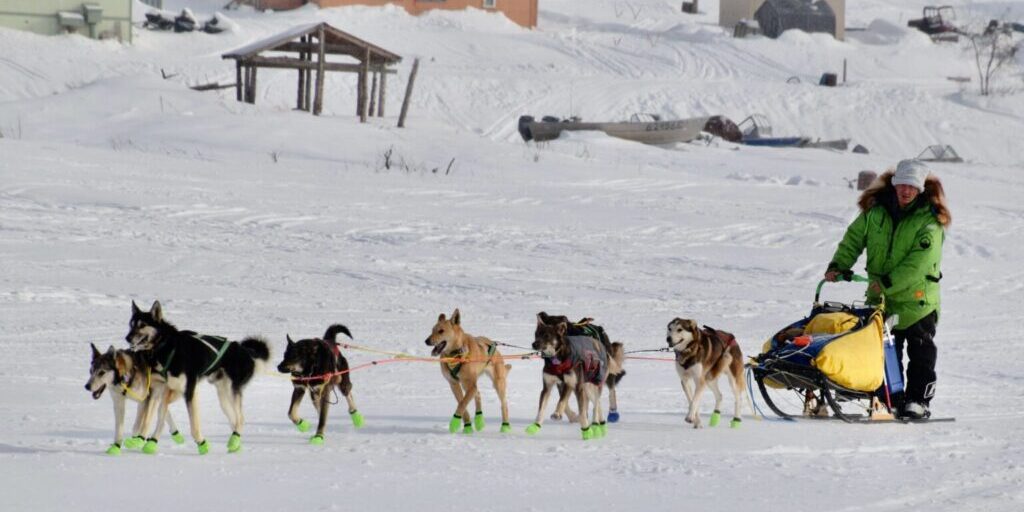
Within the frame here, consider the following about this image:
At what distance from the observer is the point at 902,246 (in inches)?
305

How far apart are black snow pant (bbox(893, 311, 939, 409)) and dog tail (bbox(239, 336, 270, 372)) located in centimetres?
366

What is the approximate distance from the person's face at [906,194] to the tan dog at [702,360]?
1231mm

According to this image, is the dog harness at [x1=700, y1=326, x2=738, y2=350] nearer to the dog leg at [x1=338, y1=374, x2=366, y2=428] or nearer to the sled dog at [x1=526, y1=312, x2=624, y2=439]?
the sled dog at [x1=526, y1=312, x2=624, y2=439]

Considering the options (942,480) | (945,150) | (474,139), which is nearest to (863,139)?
(945,150)

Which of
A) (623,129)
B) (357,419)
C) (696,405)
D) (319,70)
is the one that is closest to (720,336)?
(696,405)

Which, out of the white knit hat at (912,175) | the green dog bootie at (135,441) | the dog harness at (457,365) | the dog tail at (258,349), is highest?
the white knit hat at (912,175)

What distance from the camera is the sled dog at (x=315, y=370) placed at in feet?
22.0

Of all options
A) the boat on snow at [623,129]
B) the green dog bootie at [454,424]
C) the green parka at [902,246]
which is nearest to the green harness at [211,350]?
the green dog bootie at [454,424]

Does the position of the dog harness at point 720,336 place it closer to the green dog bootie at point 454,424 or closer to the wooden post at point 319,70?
the green dog bootie at point 454,424

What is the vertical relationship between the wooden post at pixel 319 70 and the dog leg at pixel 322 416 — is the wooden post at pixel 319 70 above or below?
above

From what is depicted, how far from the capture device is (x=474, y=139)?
25891 mm

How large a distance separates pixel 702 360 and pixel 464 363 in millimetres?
1349

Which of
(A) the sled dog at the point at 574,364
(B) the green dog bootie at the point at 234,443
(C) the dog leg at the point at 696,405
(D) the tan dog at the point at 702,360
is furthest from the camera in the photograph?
(C) the dog leg at the point at 696,405

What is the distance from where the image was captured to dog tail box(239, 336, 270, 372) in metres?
6.57
